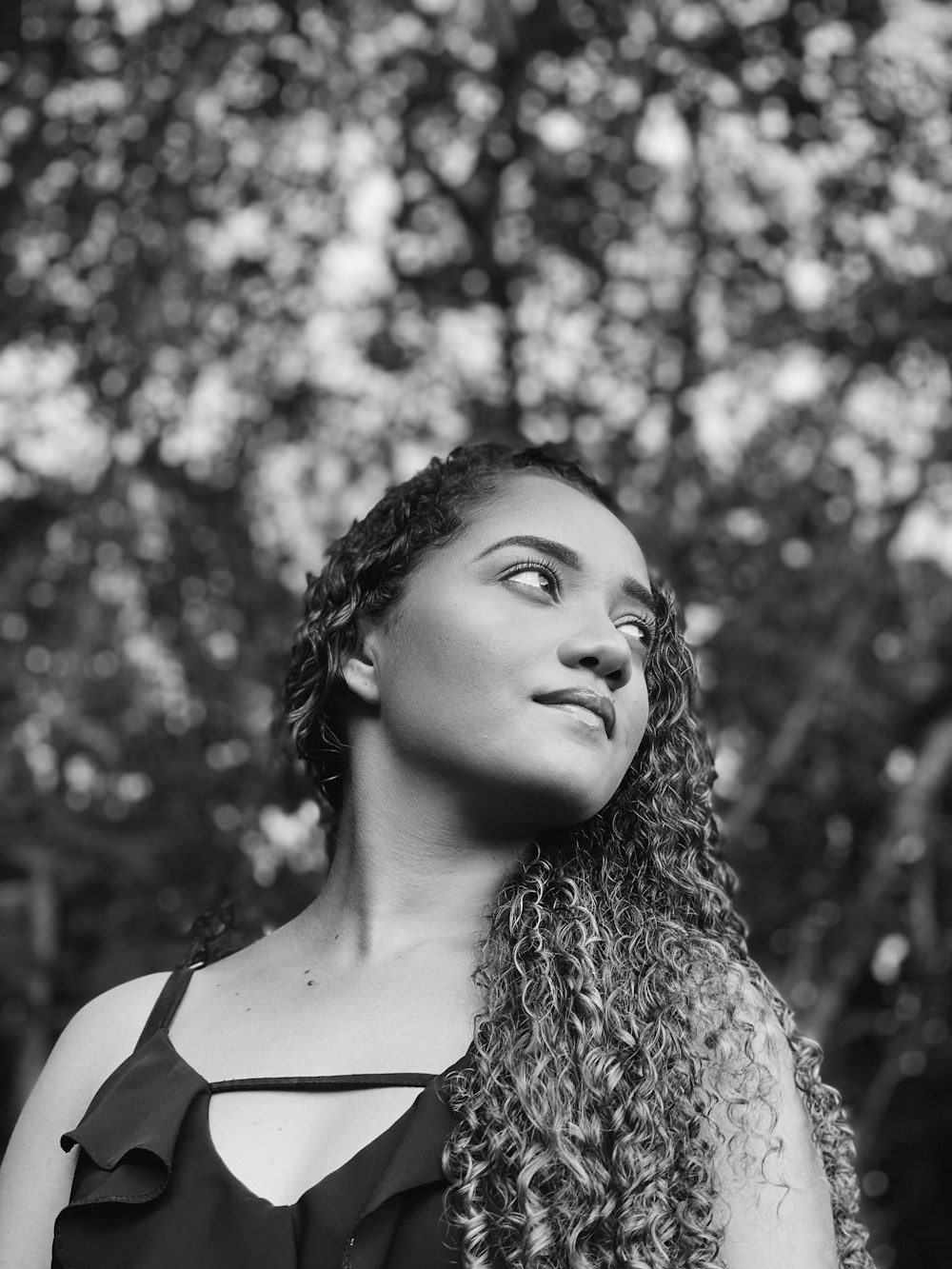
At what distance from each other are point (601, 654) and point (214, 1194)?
88 centimetres

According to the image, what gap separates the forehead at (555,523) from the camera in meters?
2.15

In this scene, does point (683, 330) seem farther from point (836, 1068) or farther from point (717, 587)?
point (836, 1068)

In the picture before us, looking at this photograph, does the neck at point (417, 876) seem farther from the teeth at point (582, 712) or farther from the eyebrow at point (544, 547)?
the eyebrow at point (544, 547)

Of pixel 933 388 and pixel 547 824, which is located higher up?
pixel 547 824

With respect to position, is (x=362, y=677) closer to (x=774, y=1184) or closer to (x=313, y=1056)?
(x=313, y=1056)

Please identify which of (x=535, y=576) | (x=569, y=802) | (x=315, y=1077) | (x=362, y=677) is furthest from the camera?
(x=362, y=677)

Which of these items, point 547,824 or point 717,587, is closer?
point 547,824

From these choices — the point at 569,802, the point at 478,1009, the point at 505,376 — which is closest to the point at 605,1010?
the point at 478,1009

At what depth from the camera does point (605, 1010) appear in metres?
1.86

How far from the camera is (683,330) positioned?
19.1 feet

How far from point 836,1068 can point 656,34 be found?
430 cm

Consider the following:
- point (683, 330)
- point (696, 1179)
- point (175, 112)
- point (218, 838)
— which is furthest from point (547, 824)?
point (175, 112)

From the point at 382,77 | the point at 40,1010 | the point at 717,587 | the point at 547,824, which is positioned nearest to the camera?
the point at 547,824

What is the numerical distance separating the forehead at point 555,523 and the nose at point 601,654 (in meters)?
0.14
